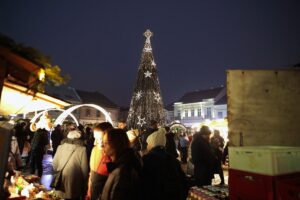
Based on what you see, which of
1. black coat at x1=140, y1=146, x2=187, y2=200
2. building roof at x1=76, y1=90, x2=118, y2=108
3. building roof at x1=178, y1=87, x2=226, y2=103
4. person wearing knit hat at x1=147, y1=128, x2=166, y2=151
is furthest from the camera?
building roof at x1=76, y1=90, x2=118, y2=108

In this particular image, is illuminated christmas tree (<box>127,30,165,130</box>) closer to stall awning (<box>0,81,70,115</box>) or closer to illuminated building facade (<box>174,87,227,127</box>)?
illuminated building facade (<box>174,87,227,127</box>)

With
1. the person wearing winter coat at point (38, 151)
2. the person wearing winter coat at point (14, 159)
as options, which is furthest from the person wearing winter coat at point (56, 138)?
the person wearing winter coat at point (14, 159)

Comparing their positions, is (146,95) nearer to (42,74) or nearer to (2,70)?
(42,74)

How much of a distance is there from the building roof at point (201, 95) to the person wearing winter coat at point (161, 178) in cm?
5208

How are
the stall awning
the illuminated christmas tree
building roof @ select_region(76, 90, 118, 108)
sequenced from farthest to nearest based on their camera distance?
building roof @ select_region(76, 90, 118, 108), the illuminated christmas tree, the stall awning

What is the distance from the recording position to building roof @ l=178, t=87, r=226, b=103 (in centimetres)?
5456

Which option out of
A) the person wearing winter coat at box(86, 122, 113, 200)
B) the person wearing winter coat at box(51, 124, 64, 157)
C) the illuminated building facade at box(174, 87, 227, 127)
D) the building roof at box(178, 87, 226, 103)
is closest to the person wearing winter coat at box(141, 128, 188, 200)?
the person wearing winter coat at box(86, 122, 113, 200)

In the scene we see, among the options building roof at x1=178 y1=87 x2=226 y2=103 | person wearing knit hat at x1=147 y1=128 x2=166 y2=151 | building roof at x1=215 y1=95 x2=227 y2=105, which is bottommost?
person wearing knit hat at x1=147 y1=128 x2=166 y2=151

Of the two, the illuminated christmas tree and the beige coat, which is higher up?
the illuminated christmas tree

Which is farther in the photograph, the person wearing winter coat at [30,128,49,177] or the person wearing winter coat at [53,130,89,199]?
the person wearing winter coat at [30,128,49,177]

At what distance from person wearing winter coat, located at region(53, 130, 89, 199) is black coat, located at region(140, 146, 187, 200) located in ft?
7.44

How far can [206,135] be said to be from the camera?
7.09 m

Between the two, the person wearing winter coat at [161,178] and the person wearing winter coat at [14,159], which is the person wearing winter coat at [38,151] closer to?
the person wearing winter coat at [14,159]

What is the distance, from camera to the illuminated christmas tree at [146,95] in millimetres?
30984
